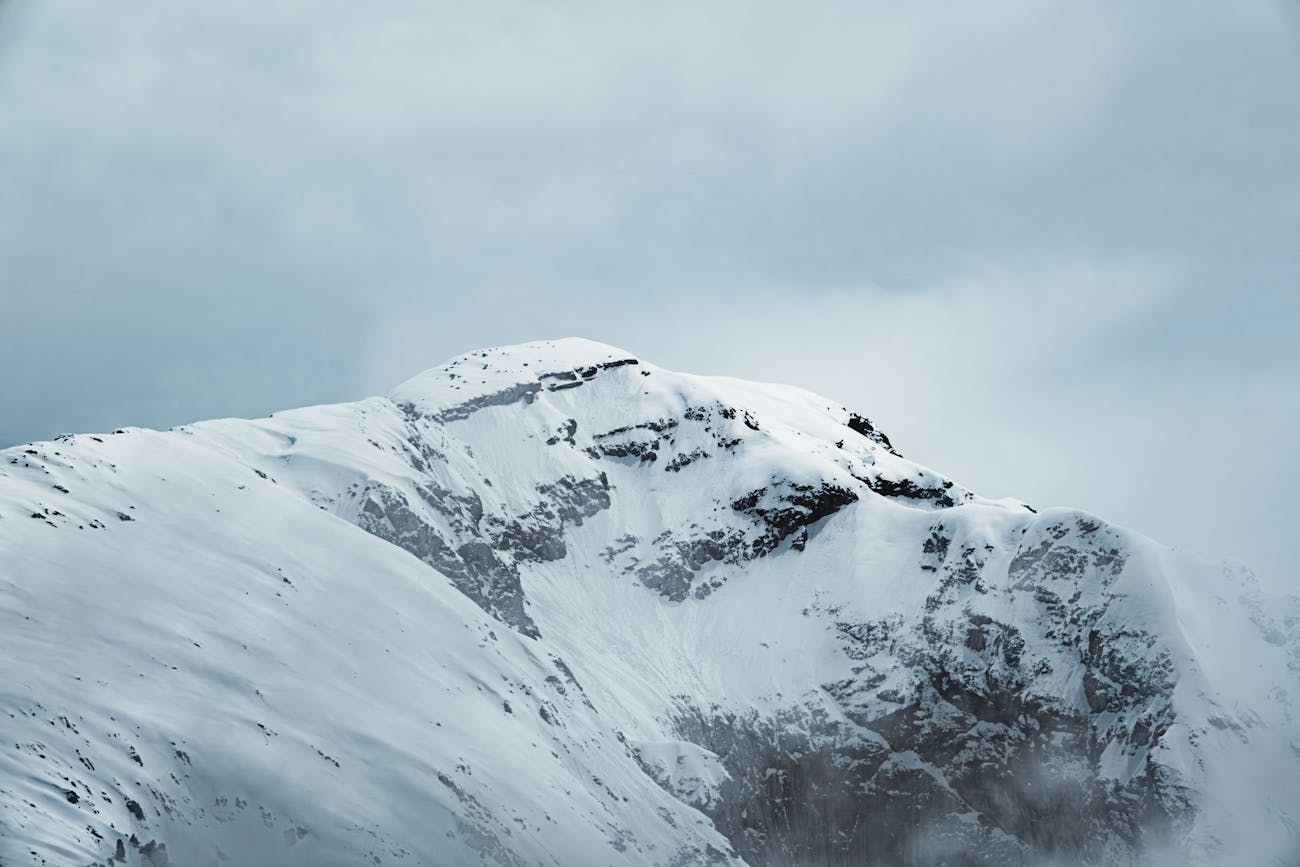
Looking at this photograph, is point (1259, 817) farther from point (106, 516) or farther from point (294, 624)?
point (106, 516)

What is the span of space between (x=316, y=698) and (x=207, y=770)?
2590 centimetres

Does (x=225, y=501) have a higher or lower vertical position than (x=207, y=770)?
higher

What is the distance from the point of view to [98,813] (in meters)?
126

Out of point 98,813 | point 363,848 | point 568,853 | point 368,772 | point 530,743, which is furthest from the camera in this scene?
point 530,743

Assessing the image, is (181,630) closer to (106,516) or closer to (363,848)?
(106,516)

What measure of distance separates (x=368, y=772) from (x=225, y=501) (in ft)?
187

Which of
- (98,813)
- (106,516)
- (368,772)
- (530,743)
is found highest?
(106,516)

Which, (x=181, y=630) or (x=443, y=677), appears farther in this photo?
(x=443, y=677)

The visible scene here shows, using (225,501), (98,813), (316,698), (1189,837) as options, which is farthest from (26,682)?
(1189,837)

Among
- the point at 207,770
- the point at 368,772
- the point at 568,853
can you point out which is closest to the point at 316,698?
the point at 368,772

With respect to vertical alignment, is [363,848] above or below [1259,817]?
below

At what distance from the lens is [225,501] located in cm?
19888

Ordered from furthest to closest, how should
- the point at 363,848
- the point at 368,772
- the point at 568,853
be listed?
the point at 568,853
the point at 368,772
the point at 363,848

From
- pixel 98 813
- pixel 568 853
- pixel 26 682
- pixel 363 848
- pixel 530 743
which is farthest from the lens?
pixel 530 743
